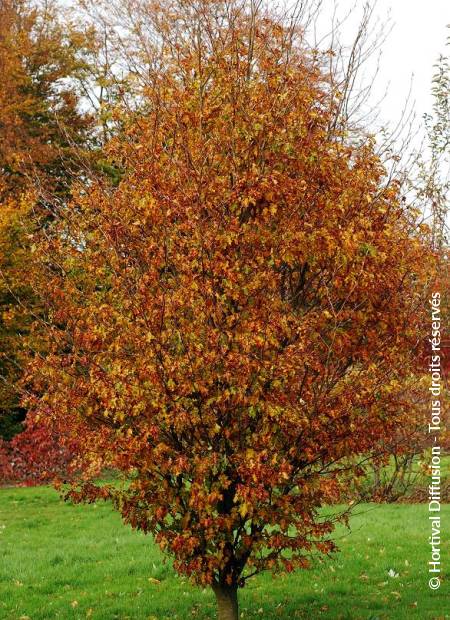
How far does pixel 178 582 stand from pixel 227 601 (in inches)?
125

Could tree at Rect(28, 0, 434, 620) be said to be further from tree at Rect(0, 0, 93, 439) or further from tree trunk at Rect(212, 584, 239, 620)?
tree at Rect(0, 0, 93, 439)

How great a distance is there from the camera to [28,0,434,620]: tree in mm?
6820

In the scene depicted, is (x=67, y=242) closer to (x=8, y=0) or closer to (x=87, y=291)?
(x=87, y=291)

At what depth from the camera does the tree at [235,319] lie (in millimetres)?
6820

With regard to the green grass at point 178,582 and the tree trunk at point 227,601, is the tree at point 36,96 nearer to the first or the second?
the green grass at point 178,582

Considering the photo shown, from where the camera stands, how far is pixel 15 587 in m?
11.2

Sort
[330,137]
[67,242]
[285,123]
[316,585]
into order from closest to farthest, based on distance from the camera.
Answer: [285,123]
[330,137]
[67,242]
[316,585]

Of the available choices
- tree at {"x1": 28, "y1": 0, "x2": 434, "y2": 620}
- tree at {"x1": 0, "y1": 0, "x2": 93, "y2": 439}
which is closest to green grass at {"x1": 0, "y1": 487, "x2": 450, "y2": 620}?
tree at {"x1": 28, "y1": 0, "x2": 434, "y2": 620}

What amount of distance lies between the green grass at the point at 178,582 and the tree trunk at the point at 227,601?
1405mm

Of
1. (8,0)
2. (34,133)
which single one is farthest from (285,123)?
(8,0)

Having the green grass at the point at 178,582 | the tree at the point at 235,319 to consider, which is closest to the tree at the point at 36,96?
the green grass at the point at 178,582

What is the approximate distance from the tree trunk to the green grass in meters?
1.41

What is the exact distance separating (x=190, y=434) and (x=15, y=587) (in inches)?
226

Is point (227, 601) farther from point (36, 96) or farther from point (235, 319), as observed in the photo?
point (36, 96)
